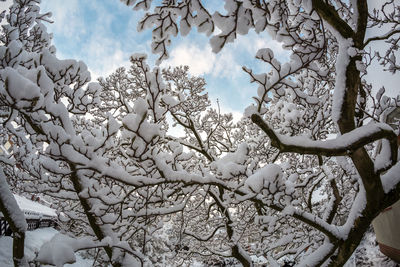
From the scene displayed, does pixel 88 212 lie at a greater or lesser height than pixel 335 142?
lesser

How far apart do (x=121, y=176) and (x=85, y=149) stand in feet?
1.22

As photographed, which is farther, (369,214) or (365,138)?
(369,214)

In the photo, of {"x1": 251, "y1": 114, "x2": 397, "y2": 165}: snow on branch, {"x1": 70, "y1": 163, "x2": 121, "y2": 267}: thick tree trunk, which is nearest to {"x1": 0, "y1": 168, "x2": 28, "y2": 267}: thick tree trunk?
{"x1": 70, "y1": 163, "x2": 121, "y2": 267}: thick tree trunk

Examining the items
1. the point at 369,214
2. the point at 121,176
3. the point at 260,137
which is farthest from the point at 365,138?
the point at 260,137

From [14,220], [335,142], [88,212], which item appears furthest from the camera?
[14,220]

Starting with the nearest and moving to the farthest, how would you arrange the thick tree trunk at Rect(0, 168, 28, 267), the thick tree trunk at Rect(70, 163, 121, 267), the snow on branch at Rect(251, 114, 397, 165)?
the snow on branch at Rect(251, 114, 397, 165) → the thick tree trunk at Rect(70, 163, 121, 267) → the thick tree trunk at Rect(0, 168, 28, 267)

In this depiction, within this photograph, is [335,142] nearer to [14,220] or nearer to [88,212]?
[88,212]

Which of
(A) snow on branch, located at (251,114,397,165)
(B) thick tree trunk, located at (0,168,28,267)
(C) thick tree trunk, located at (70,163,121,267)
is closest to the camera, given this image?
(A) snow on branch, located at (251,114,397,165)

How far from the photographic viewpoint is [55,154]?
1748 millimetres

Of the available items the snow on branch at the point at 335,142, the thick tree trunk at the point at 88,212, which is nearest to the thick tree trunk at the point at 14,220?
the thick tree trunk at the point at 88,212

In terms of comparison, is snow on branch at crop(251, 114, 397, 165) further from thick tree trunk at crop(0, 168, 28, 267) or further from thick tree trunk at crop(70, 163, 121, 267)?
thick tree trunk at crop(0, 168, 28, 267)

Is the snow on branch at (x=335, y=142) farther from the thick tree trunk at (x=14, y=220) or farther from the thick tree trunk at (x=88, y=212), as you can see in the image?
the thick tree trunk at (x=14, y=220)

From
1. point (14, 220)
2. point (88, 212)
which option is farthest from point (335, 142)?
point (14, 220)

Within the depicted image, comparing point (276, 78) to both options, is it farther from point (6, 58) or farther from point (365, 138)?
point (6, 58)
